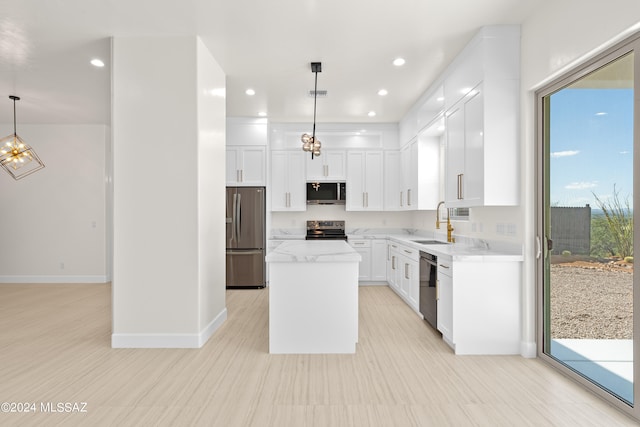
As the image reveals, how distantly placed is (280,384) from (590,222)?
247cm

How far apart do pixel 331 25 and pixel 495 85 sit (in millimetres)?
1525

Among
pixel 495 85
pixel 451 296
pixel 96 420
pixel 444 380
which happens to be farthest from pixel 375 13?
pixel 96 420

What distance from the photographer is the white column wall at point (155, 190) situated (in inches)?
135

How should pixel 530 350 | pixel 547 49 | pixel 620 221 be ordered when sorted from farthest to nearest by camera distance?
pixel 530 350
pixel 547 49
pixel 620 221

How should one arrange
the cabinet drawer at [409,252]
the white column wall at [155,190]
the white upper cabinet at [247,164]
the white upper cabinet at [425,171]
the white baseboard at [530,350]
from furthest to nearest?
the white upper cabinet at [247,164]
the white upper cabinet at [425,171]
the cabinet drawer at [409,252]
the white column wall at [155,190]
the white baseboard at [530,350]

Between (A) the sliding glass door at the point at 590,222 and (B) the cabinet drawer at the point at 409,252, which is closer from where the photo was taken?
(A) the sliding glass door at the point at 590,222

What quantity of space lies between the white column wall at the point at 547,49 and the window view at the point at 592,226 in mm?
122

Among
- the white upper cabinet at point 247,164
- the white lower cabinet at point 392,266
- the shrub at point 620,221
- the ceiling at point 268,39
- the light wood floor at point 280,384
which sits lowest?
the light wood floor at point 280,384

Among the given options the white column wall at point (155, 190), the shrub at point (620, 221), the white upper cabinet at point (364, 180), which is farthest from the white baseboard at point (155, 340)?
the white upper cabinet at point (364, 180)

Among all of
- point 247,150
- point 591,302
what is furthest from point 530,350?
A: point 247,150

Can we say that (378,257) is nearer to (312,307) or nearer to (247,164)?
(247,164)

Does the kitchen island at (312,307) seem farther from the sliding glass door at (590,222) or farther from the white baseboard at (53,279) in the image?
the white baseboard at (53,279)

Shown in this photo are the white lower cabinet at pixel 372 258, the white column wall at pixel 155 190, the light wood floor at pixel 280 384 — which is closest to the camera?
the light wood floor at pixel 280 384

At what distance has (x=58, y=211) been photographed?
263 inches
